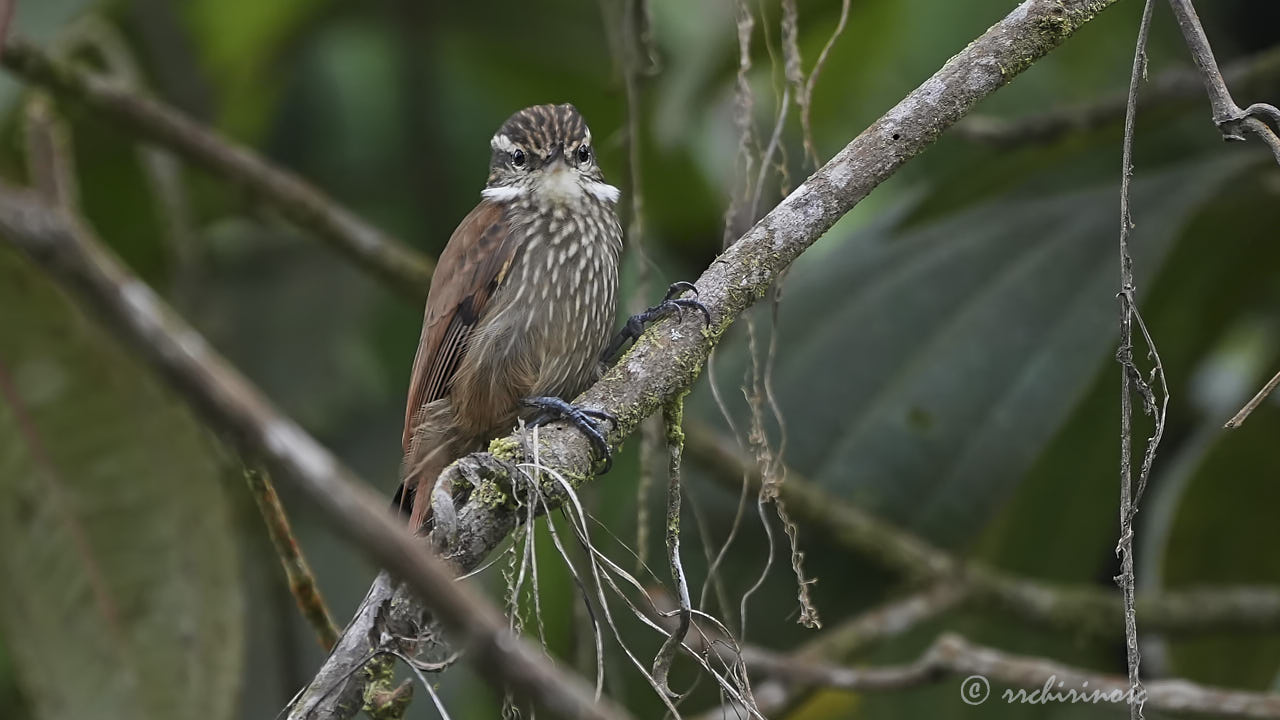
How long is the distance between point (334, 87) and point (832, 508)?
2048 mm

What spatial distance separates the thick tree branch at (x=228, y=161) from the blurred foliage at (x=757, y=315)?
17 centimetres

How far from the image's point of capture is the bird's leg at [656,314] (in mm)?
1864

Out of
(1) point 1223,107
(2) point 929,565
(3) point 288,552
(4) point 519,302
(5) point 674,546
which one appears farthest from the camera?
(2) point 929,565

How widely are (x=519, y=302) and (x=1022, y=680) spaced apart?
4.17ft

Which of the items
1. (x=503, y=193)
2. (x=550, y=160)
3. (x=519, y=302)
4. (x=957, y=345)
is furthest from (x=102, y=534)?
(x=957, y=345)

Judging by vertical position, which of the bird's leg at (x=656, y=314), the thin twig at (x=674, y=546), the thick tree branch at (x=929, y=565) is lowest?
the thick tree branch at (x=929, y=565)

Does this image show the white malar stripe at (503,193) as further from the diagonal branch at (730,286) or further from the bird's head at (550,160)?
Result: the diagonal branch at (730,286)

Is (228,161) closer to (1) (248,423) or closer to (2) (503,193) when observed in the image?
(2) (503,193)

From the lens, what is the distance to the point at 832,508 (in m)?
3.28

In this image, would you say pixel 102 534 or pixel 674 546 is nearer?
pixel 674 546

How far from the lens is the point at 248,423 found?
2.62 ft

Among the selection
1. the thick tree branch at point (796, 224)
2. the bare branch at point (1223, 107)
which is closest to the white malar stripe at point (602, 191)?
the thick tree branch at point (796, 224)

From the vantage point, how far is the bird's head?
306 cm

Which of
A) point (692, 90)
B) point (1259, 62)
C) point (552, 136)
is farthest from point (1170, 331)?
point (552, 136)
